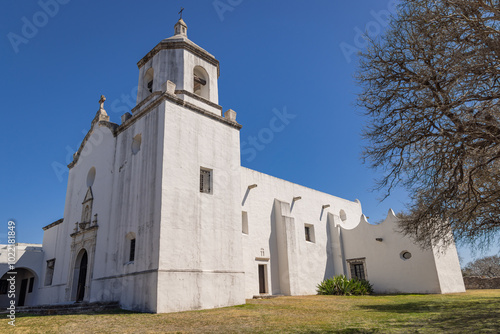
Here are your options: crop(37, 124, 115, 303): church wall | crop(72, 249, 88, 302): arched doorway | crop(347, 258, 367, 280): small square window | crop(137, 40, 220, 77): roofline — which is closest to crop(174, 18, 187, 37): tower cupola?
crop(137, 40, 220, 77): roofline

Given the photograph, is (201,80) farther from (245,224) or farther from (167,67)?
(245,224)

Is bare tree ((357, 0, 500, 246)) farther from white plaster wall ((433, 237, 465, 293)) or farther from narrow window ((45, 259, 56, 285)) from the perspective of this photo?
narrow window ((45, 259, 56, 285))

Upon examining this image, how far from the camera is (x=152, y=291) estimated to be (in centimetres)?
1029

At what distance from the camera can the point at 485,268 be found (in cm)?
3225

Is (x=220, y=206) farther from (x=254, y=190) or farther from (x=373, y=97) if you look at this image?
(x=373, y=97)

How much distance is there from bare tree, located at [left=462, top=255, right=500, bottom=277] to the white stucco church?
58.0ft

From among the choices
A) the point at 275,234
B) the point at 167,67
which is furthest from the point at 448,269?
the point at 167,67

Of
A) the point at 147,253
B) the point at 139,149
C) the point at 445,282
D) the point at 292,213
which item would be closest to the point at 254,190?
the point at 292,213

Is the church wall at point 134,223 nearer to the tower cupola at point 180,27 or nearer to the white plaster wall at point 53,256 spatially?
the white plaster wall at point 53,256

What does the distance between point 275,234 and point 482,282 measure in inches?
578

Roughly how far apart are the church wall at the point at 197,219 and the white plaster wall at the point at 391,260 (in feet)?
33.2

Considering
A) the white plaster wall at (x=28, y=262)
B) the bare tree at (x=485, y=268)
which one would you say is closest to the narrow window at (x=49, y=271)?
the white plaster wall at (x=28, y=262)

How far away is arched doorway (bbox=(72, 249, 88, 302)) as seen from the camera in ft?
47.9

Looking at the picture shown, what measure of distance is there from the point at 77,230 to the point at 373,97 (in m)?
14.8
